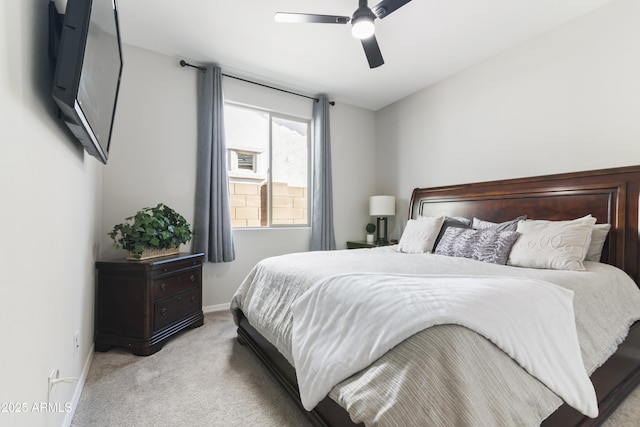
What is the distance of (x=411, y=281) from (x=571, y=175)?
2.09 metres

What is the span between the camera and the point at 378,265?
1935 mm

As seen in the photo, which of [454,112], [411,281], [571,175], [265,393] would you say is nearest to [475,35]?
[454,112]

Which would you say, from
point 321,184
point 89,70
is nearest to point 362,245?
point 321,184

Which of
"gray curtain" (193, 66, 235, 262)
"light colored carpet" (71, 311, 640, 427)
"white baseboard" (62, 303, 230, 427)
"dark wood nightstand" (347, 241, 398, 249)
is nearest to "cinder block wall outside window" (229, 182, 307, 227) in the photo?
"gray curtain" (193, 66, 235, 262)

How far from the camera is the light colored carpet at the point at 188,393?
4.82 feet

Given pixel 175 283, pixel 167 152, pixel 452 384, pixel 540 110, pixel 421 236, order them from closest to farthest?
pixel 452 384 < pixel 175 283 < pixel 540 110 < pixel 421 236 < pixel 167 152

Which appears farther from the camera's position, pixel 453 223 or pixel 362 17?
pixel 453 223

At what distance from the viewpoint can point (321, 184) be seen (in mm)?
3889

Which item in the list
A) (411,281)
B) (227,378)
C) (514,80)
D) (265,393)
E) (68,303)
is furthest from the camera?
(514,80)

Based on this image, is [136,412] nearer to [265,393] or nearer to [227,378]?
[227,378]

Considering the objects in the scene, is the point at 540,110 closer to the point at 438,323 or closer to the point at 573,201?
the point at 573,201

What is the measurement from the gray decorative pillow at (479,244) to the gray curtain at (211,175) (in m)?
2.32

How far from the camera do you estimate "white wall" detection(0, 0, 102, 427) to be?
773 mm

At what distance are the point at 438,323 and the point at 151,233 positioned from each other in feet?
7.54
